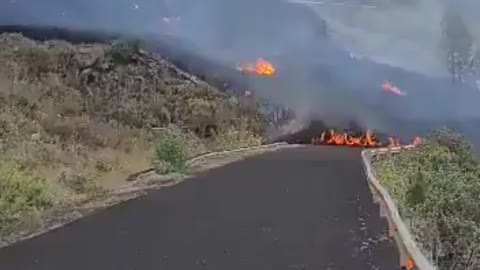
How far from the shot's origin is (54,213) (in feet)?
45.8

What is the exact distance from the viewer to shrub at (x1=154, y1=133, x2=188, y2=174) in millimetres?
20859

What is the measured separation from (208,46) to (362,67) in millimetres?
20195

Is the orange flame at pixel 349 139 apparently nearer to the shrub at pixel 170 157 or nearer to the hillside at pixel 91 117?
the hillside at pixel 91 117

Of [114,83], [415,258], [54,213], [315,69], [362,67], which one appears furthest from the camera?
[362,67]

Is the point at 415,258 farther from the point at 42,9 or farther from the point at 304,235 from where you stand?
the point at 42,9

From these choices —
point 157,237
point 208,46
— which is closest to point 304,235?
point 157,237

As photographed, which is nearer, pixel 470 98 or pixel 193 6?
pixel 193 6

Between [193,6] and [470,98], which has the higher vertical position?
[193,6]

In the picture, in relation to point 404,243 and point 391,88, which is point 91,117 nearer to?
point 404,243

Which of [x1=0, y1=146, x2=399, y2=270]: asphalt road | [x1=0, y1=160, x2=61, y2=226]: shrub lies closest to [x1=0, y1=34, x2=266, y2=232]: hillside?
[x1=0, y1=160, x2=61, y2=226]: shrub

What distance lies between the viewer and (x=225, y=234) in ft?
37.9

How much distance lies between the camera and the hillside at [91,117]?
1678cm

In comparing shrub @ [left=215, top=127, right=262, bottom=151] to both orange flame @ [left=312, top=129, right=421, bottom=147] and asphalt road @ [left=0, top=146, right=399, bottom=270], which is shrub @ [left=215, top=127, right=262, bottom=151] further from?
asphalt road @ [left=0, top=146, right=399, bottom=270]

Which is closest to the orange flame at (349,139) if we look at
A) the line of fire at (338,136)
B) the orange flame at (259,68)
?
the line of fire at (338,136)
